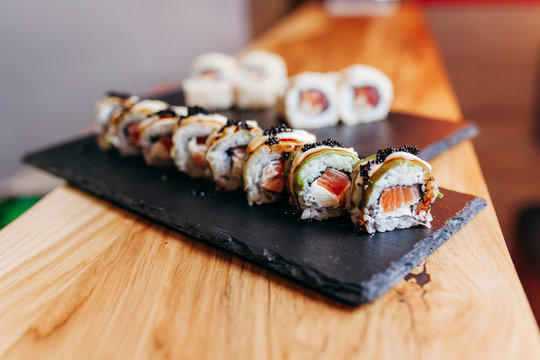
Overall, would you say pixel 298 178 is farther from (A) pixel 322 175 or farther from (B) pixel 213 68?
(B) pixel 213 68

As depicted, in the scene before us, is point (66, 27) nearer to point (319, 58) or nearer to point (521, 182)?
point (319, 58)

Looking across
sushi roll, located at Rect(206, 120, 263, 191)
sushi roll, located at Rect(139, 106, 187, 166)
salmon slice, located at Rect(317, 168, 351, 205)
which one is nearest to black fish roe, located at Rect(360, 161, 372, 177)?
salmon slice, located at Rect(317, 168, 351, 205)

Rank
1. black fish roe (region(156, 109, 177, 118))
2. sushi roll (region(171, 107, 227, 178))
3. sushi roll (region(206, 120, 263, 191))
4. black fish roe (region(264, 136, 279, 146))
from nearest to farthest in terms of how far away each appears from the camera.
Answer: black fish roe (region(264, 136, 279, 146))
sushi roll (region(206, 120, 263, 191))
sushi roll (region(171, 107, 227, 178))
black fish roe (region(156, 109, 177, 118))

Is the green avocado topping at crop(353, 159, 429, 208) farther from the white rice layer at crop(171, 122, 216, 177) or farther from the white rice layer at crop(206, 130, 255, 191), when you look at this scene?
the white rice layer at crop(171, 122, 216, 177)

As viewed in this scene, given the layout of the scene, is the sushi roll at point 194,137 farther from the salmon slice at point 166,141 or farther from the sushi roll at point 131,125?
the sushi roll at point 131,125

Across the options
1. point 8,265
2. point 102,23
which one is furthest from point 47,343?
point 102,23

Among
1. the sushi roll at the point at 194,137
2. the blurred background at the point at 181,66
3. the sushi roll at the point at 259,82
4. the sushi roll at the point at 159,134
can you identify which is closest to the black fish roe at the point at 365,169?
the sushi roll at the point at 194,137

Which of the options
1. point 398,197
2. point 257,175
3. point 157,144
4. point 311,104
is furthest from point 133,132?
point 398,197
